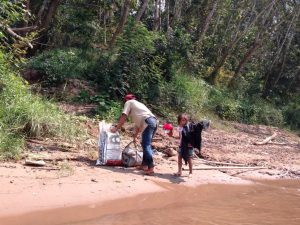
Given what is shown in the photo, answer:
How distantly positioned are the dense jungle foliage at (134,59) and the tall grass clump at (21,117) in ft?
0.07

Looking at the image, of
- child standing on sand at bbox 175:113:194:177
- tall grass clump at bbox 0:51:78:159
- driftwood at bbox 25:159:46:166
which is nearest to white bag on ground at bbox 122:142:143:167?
child standing on sand at bbox 175:113:194:177

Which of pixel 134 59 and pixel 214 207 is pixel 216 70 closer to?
pixel 134 59

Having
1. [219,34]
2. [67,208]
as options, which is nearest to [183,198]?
[67,208]

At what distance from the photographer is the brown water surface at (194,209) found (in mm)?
5934

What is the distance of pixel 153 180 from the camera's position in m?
8.20

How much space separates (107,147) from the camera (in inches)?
336

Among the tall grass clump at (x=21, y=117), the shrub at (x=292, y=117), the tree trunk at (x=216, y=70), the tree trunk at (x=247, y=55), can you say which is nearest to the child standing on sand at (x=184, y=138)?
the tall grass clump at (x=21, y=117)

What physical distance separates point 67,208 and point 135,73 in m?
9.50

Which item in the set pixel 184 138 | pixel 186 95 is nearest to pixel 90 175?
pixel 184 138

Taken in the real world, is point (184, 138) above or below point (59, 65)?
below

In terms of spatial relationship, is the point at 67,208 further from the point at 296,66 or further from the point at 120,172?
the point at 296,66

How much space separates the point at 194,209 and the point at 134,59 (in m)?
9.12

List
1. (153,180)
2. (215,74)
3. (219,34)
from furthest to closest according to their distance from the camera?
(219,34) → (215,74) → (153,180)

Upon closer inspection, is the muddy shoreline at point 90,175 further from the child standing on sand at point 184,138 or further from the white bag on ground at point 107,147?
the child standing on sand at point 184,138
